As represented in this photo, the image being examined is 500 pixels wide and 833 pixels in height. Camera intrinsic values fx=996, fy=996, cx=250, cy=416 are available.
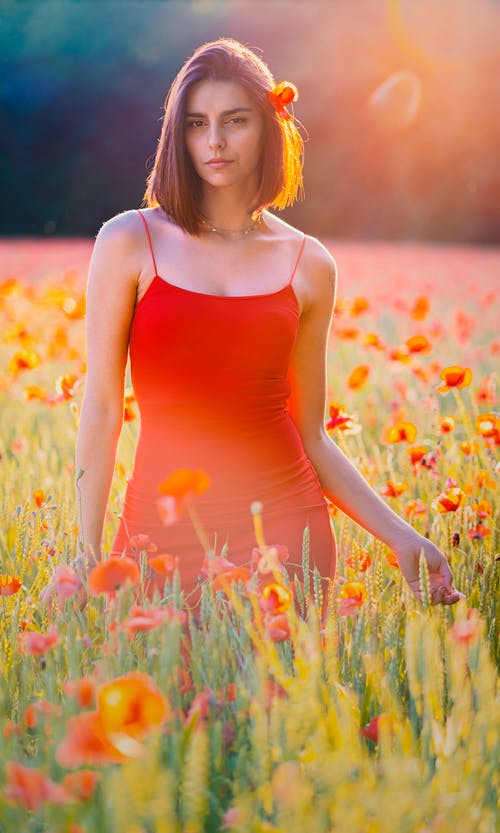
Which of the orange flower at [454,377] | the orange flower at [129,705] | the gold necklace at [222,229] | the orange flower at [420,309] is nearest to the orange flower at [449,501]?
the orange flower at [454,377]

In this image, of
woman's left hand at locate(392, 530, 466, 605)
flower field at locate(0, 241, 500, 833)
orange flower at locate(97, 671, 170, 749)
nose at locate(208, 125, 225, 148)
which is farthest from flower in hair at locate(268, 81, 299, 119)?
orange flower at locate(97, 671, 170, 749)

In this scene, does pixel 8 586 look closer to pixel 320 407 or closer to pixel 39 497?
pixel 39 497

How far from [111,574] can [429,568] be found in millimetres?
798

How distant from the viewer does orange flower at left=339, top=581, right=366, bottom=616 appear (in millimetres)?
1316

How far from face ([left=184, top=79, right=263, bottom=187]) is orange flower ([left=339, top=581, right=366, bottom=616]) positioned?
1.00 meters

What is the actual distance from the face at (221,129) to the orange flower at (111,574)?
1.09 metres

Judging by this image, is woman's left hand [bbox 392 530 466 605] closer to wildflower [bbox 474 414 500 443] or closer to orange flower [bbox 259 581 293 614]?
wildflower [bbox 474 414 500 443]

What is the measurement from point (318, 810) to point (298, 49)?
11.1 meters

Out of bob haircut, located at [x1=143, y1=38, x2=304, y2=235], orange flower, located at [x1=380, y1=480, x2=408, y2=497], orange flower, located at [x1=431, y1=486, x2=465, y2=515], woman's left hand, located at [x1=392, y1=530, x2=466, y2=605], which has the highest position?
bob haircut, located at [x1=143, y1=38, x2=304, y2=235]

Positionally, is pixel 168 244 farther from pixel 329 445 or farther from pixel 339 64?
pixel 339 64

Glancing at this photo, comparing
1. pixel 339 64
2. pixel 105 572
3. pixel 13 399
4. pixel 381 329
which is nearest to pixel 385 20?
pixel 339 64

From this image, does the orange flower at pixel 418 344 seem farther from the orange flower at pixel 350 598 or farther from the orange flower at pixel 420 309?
the orange flower at pixel 350 598

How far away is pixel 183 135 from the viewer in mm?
1990

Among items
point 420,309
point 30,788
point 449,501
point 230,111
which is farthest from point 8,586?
point 420,309
